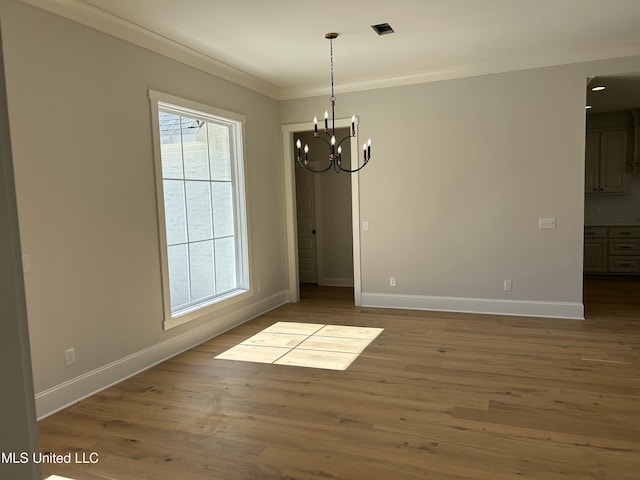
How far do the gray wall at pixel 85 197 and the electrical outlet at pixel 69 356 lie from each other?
0.11 feet

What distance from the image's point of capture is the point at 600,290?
254 inches

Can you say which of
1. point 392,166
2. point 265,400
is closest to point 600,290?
point 392,166

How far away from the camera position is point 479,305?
5406 millimetres

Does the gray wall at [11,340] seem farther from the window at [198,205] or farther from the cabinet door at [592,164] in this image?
the cabinet door at [592,164]

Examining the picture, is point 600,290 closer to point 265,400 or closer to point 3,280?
point 265,400

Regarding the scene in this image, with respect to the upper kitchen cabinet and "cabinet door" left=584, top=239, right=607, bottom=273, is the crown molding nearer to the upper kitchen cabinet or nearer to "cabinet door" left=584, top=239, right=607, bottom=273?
the upper kitchen cabinet

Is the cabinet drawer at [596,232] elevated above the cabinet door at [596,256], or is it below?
above

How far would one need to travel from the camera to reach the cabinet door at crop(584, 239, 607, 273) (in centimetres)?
729

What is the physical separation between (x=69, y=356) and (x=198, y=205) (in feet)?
6.42

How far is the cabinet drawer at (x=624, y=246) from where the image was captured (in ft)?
23.3

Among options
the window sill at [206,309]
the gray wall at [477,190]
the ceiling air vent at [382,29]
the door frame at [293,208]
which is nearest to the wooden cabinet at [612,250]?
the gray wall at [477,190]

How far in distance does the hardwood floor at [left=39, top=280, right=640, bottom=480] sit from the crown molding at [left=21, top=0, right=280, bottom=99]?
9.01 ft

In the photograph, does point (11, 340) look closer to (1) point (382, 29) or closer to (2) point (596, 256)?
(1) point (382, 29)

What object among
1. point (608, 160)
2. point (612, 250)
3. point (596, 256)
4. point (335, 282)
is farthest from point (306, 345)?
point (608, 160)
